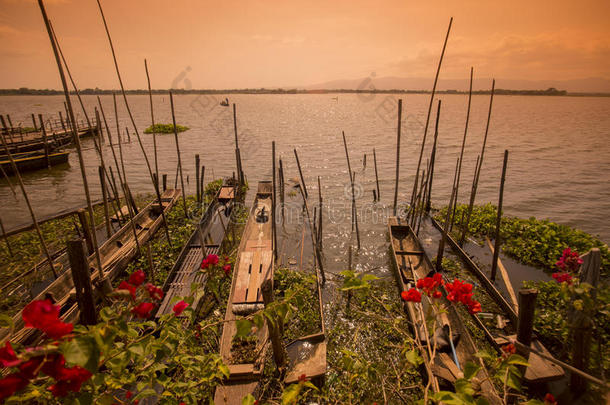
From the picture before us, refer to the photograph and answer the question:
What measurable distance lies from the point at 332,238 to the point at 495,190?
432 inches

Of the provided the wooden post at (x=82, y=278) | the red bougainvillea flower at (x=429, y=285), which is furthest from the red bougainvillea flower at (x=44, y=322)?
the wooden post at (x=82, y=278)

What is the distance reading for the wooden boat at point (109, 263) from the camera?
501 centimetres

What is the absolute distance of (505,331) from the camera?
636 cm

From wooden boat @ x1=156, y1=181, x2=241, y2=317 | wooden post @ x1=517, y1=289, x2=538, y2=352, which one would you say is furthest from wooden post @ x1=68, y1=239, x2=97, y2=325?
wooden post @ x1=517, y1=289, x2=538, y2=352

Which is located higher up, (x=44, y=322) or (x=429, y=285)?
(x=44, y=322)

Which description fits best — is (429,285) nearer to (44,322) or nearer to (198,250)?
(44,322)

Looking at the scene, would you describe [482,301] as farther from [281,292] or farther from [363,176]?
[363,176]

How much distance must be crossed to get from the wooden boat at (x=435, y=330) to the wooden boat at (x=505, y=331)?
0.72 m

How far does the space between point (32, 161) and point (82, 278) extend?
20407mm

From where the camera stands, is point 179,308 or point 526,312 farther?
point 526,312

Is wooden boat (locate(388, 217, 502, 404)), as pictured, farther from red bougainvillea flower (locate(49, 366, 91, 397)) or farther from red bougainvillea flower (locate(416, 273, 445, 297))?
red bougainvillea flower (locate(49, 366, 91, 397))

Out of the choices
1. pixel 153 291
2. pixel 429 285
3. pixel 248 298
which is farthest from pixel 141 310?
pixel 248 298

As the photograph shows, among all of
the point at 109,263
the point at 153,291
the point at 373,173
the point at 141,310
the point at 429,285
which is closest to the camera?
the point at 141,310

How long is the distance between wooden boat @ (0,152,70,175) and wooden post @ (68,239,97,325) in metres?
18.4
